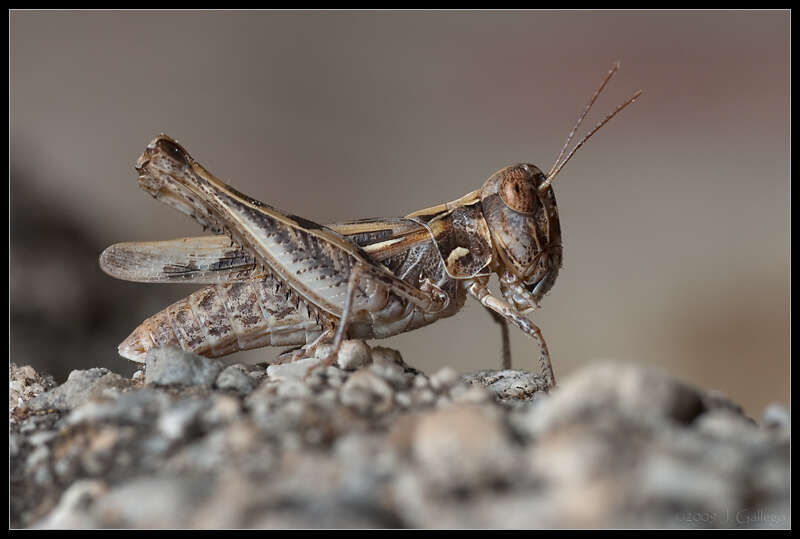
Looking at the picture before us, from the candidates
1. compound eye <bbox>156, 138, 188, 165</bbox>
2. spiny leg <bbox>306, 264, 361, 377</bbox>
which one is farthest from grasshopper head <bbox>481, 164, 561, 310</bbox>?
compound eye <bbox>156, 138, 188, 165</bbox>

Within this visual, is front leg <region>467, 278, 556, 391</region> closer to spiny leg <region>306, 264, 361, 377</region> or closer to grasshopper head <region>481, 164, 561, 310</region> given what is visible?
grasshopper head <region>481, 164, 561, 310</region>

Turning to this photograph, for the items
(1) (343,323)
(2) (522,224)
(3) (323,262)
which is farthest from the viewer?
(2) (522,224)

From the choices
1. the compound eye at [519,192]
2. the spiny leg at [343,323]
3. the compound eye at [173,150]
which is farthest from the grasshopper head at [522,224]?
the compound eye at [173,150]

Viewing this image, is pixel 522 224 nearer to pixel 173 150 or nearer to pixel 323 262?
pixel 323 262

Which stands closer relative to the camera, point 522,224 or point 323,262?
point 323,262

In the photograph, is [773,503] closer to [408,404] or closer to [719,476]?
[719,476]

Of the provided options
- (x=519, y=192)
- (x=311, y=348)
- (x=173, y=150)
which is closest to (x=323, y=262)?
(x=311, y=348)
